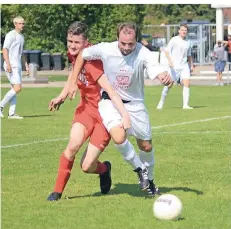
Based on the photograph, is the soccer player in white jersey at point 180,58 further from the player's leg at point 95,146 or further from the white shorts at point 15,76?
the player's leg at point 95,146

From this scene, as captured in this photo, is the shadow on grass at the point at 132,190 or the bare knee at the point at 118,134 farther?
the shadow on grass at the point at 132,190

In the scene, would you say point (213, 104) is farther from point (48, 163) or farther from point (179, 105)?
point (48, 163)

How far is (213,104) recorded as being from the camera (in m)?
24.1

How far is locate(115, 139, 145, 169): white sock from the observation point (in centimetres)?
937

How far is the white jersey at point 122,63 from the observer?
9.31 m

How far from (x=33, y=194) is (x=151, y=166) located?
53.3 inches

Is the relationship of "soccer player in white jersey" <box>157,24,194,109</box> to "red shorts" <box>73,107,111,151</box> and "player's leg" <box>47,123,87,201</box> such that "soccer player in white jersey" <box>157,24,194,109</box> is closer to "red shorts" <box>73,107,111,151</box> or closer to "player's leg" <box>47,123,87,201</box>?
→ "red shorts" <box>73,107,111,151</box>

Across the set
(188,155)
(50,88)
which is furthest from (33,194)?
(50,88)

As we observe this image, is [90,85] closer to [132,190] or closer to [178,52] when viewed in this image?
[132,190]

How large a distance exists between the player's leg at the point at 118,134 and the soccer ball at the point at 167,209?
1.08 m

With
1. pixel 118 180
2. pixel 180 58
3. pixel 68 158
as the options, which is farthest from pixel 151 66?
pixel 180 58

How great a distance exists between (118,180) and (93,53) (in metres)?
2.04

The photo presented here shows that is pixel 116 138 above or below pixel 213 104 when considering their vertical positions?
above

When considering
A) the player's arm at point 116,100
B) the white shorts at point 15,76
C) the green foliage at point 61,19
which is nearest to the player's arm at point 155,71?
the player's arm at point 116,100
